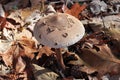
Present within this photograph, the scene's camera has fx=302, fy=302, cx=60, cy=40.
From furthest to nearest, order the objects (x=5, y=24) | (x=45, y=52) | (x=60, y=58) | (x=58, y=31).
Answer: (x=5, y=24) < (x=45, y=52) < (x=60, y=58) < (x=58, y=31)

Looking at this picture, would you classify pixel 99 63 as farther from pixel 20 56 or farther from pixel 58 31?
pixel 20 56

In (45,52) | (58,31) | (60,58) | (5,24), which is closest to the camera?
(58,31)

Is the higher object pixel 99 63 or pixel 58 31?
pixel 58 31

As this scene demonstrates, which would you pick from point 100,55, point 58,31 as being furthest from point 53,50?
point 58,31

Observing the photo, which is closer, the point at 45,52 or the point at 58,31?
the point at 58,31

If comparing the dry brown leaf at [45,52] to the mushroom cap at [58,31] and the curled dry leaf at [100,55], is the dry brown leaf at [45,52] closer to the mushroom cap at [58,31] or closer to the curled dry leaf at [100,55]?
the curled dry leaf at [100,55]

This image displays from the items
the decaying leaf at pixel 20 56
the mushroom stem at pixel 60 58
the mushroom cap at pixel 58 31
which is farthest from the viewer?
the decaying leaf at pixel 20 56

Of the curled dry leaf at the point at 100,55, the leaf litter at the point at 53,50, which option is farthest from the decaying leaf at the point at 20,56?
the curled dry leaf at the point at 100,55

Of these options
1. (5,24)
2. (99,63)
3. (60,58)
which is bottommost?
(99,63)
